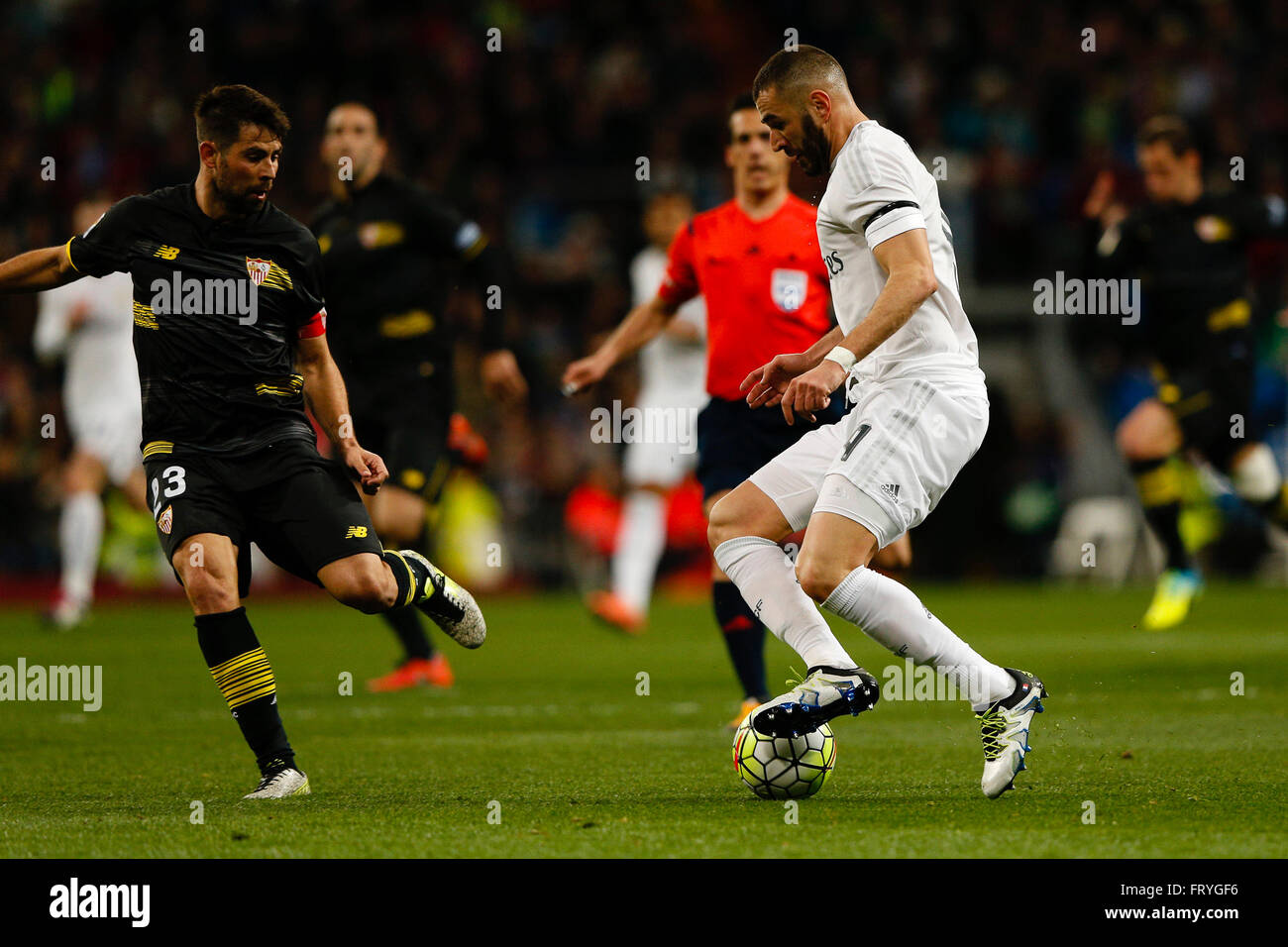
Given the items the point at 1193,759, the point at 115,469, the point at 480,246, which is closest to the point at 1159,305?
the point at 480,246

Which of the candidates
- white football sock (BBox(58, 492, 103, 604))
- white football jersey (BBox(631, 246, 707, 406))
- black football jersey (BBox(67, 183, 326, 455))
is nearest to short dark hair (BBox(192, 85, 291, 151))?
black football jersey (BBox(67, 183, 326, 455))

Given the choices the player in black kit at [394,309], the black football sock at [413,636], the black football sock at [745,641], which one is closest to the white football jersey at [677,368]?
the player in black kit at [394,309]

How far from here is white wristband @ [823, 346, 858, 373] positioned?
4.79 metres

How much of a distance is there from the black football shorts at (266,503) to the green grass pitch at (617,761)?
2.47ft

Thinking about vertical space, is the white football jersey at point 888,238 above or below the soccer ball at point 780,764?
above

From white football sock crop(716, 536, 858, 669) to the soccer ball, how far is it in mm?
255

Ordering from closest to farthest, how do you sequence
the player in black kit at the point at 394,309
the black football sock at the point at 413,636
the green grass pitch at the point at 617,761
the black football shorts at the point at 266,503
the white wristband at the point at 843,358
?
the green grass pitch at the point at 617,761
the white wristband at the point at 843,358
the black football shorts at the point at 266,503
the player in black kit at the point at 394,309
the black football sock at the point at 413,636

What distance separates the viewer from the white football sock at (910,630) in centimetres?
496

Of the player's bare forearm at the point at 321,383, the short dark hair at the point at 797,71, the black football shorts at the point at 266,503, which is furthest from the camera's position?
the player's bare forearm at the point at 321,383

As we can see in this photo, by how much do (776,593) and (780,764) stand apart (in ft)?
1.70

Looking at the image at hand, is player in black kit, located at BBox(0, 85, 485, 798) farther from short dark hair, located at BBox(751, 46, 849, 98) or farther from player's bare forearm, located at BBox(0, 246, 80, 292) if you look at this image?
short dark hair, located at BBox(751, 46, 849, 98)

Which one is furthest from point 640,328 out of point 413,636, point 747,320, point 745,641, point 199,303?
point 413,636

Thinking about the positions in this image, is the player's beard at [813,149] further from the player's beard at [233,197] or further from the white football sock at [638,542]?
the white football sock at [638,542]

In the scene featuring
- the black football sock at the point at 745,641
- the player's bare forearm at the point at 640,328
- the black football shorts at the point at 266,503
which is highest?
the player's bare forearm at the point at 640,328
